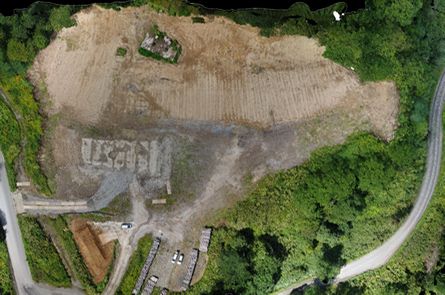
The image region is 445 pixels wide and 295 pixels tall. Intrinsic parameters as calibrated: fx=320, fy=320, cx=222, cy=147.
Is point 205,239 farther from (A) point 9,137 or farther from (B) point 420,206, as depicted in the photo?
(B) point 420,206

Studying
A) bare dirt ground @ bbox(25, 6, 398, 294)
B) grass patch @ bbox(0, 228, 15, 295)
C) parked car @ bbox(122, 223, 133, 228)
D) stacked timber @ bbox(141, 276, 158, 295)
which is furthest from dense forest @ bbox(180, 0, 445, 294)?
grass patch @ bbox(0, 228, 15, 295)

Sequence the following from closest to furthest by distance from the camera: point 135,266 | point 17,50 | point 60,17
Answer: point 17,50
point 60,17
point 135,266

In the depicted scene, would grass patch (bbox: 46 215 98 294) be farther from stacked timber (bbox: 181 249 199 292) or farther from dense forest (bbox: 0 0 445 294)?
stacked timber (bbox: 181 249 199 292)

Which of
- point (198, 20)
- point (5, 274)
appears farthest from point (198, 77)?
point (5, 274)

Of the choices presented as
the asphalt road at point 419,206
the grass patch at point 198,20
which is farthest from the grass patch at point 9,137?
the asphalt road at point 419,206

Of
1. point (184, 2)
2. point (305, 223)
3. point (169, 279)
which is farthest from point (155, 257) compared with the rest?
point (184, 2)

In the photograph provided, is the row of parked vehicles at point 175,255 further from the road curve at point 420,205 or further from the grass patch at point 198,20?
the grass patch at point 198,20

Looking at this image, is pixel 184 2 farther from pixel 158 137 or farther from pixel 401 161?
pixel 401 161
